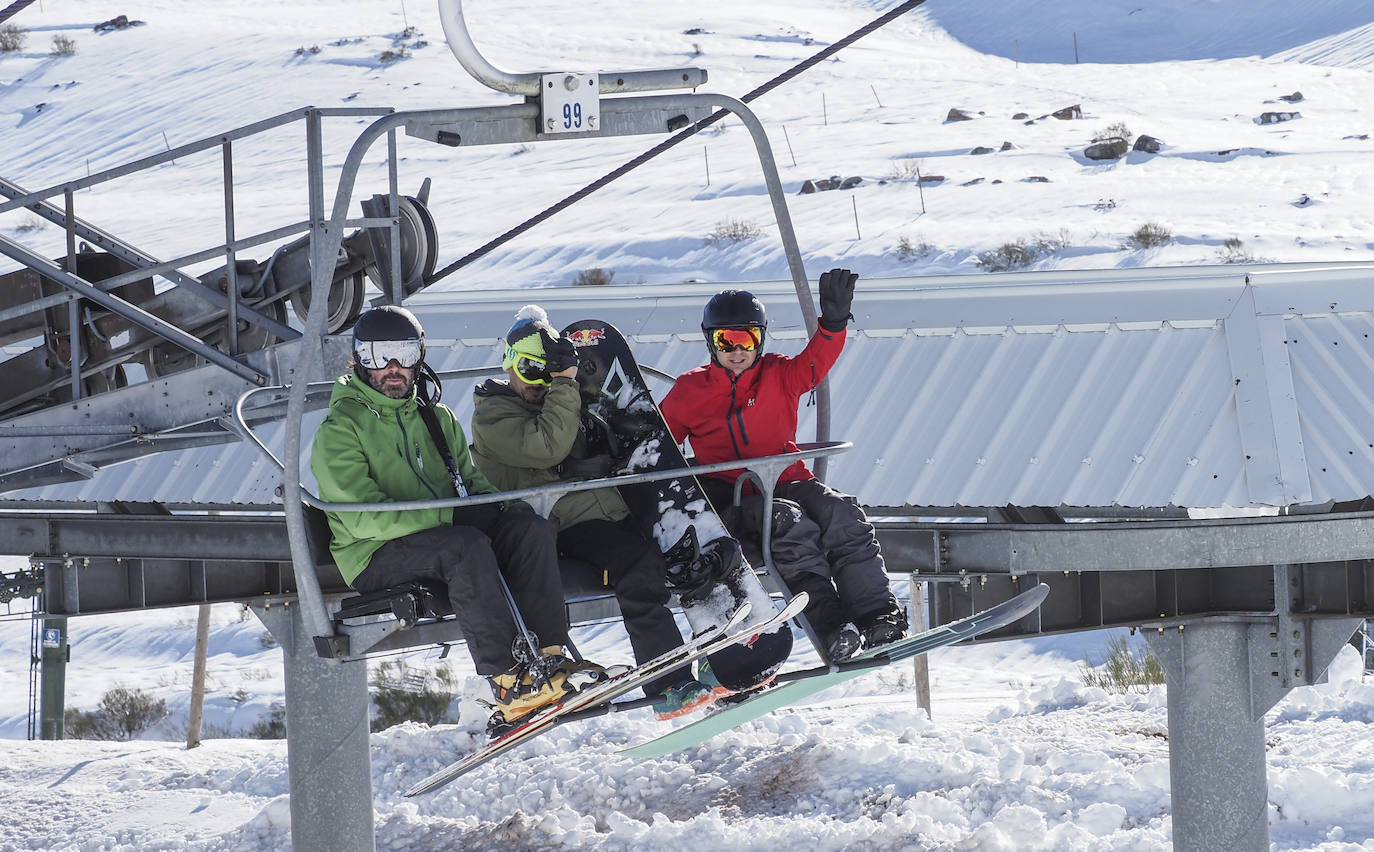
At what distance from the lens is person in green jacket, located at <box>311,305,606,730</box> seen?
727 cm

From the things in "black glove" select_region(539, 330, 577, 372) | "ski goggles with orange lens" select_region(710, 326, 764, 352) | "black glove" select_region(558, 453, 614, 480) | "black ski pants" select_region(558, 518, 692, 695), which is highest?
"ski goggles with orange lens" select_region(710, 326, 764, 352)

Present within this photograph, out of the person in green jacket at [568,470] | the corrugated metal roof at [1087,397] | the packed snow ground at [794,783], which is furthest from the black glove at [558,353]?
the packed snow ground at [794,783]

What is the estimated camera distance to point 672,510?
7906 millimetres

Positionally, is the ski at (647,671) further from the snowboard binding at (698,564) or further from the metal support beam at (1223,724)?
the metal support beam at (1223,724)

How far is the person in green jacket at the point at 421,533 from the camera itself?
23.9 ft

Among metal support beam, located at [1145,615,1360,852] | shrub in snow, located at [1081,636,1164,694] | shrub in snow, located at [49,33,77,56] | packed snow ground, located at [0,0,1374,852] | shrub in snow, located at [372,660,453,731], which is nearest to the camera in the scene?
metal support beam, located at [1145,615,1360,852]

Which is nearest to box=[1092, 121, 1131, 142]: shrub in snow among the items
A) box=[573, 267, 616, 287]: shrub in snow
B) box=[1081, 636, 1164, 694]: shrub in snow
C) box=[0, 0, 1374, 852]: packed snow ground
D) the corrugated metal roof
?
box=[0, 0, 1374, 852]: packed snow ground

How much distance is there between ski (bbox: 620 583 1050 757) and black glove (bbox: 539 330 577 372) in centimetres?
170

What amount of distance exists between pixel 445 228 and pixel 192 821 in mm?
19921

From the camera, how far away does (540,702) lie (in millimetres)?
7340

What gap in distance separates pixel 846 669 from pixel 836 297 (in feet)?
5.56

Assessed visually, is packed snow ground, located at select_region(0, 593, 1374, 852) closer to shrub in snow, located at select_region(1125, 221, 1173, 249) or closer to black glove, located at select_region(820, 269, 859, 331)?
black glove, located at select_region(820, 269, 859, 331)

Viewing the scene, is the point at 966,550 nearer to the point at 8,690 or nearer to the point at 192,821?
the point at 192,821

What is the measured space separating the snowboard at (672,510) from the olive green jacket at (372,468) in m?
0.93
